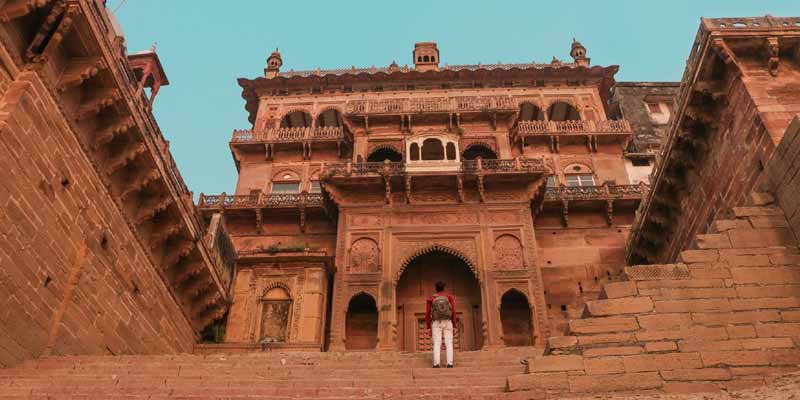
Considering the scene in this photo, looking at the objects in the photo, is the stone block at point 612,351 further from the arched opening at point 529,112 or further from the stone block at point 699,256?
the arched opening at point 529,112

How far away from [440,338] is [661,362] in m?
2.77

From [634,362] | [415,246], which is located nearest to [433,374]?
[634,362]

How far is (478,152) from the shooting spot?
22328mm

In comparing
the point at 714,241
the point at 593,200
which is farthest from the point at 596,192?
the point at 714,241

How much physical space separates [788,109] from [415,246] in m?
9.76

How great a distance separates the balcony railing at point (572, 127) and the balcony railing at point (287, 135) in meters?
7.05

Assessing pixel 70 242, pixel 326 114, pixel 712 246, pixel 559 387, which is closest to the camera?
pixel 559 387

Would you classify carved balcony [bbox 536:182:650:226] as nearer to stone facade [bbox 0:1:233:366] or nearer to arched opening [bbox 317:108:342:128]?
arched opening [bbox 317:108:342:128]

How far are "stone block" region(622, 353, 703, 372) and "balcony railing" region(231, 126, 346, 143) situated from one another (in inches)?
710

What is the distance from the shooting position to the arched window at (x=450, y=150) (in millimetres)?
20312

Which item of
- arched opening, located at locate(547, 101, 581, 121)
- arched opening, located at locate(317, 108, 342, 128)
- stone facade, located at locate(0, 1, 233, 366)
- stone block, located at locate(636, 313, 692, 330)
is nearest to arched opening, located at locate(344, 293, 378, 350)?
stone facade, located at locate(0, 1, 233, 366)

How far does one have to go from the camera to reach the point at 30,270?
9461 millimetres

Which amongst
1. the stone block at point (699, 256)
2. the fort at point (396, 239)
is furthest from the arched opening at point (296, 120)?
the stone block at point (699, 256)

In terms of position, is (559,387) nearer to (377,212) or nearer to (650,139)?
(377,212)
